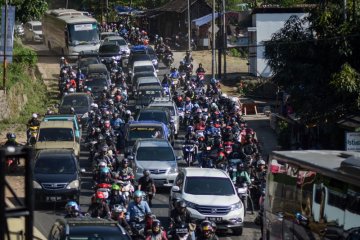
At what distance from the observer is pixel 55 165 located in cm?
2769

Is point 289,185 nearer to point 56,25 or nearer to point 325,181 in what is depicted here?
point 325,181

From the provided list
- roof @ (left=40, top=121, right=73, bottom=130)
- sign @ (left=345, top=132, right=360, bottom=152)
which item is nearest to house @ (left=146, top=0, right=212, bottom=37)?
roof @ (left=40, top=121, right=73, bottom=130)

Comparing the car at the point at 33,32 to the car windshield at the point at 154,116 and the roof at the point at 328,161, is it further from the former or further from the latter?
the roof at the point at 328,161

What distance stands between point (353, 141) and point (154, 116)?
536 inches

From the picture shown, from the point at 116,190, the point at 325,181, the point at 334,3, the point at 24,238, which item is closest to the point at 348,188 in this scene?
the point at 325,181

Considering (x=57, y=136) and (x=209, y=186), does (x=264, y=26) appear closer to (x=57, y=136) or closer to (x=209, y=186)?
(x=57, y=136)

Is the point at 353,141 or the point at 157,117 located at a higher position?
the point at 353,141

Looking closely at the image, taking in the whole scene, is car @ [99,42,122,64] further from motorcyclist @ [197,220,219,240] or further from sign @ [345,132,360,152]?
motorcyclist @ [197,220,219,240]

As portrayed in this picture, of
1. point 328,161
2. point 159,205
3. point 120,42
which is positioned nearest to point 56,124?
point 159,205

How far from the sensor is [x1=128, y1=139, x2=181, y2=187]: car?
29.6m

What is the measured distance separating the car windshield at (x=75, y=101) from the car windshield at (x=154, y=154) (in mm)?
12541

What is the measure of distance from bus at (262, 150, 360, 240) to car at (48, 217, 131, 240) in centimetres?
294

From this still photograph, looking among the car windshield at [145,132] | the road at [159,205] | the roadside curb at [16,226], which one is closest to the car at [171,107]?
the road at [159,205]

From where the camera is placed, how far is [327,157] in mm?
16906
